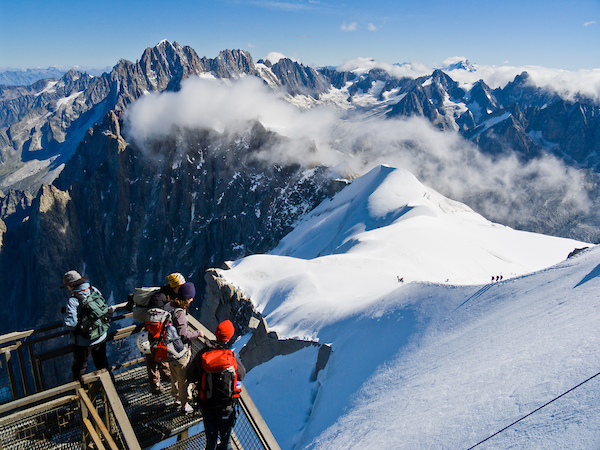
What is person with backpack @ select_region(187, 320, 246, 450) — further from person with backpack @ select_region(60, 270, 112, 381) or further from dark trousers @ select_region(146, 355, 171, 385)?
person with backpack @ select_region(60, 270, 112, 381)

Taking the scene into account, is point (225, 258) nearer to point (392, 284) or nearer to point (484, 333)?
point (392, 284)

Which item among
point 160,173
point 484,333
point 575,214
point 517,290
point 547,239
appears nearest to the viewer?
point 484,333

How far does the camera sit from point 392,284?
26094mm

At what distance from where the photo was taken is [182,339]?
679cm

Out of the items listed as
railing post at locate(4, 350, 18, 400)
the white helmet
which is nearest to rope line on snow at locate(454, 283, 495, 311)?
the white helmet

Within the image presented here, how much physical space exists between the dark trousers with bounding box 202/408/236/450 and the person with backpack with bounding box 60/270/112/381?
298cm

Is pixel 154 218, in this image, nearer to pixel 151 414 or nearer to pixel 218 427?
pixel 151 414

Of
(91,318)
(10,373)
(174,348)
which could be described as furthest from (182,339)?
(10,373)

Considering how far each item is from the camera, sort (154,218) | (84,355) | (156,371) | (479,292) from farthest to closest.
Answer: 1. (154,218)
2. (479,292)
3. (156,371)
4. (84,355)

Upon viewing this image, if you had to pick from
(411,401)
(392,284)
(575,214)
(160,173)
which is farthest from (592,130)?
(411,401)

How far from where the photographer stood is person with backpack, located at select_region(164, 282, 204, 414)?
22.3 feet

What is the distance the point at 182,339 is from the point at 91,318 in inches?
78.8

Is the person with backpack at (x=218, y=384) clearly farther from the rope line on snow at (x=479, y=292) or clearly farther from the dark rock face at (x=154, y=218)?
the dark rock face at (x=154, y=218)

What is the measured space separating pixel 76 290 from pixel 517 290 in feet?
48.9
